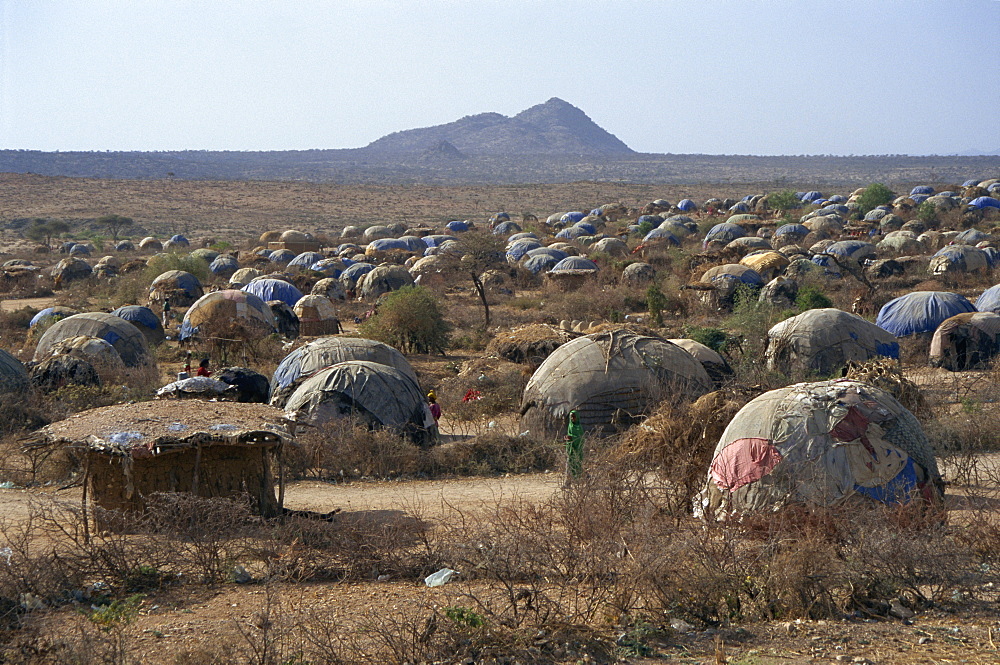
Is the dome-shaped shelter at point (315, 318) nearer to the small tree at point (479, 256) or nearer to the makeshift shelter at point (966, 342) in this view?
the small tree at point (479, 256)

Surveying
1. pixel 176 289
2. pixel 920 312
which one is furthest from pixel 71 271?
pixel 920 312

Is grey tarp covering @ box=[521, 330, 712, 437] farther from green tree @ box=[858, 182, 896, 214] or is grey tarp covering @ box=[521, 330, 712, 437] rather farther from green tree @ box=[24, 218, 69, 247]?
green tree @ box=[24, 218, 69, 247]

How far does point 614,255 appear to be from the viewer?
135ft

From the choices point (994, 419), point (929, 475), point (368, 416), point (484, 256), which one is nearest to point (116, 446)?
point (368, 416)

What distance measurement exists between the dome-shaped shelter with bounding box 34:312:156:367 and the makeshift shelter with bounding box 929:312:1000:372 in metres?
16.2

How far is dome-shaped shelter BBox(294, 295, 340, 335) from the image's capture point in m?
25.1

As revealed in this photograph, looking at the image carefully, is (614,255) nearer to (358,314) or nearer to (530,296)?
(530,296)

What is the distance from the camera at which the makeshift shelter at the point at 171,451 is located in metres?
9.61

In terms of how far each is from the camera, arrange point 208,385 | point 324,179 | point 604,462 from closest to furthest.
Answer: point 604,462
point 208,385
point 324,179

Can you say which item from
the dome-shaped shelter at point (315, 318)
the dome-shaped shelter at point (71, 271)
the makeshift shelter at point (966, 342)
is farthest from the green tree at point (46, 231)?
the makeshift shelter at point (966, 342)

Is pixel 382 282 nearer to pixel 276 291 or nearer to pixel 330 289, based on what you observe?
pixel 330 289

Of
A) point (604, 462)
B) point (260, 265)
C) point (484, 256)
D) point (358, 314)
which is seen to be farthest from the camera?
point (260, 265)

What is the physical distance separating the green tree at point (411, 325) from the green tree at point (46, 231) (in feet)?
144

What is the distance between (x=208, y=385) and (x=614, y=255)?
30068mm
